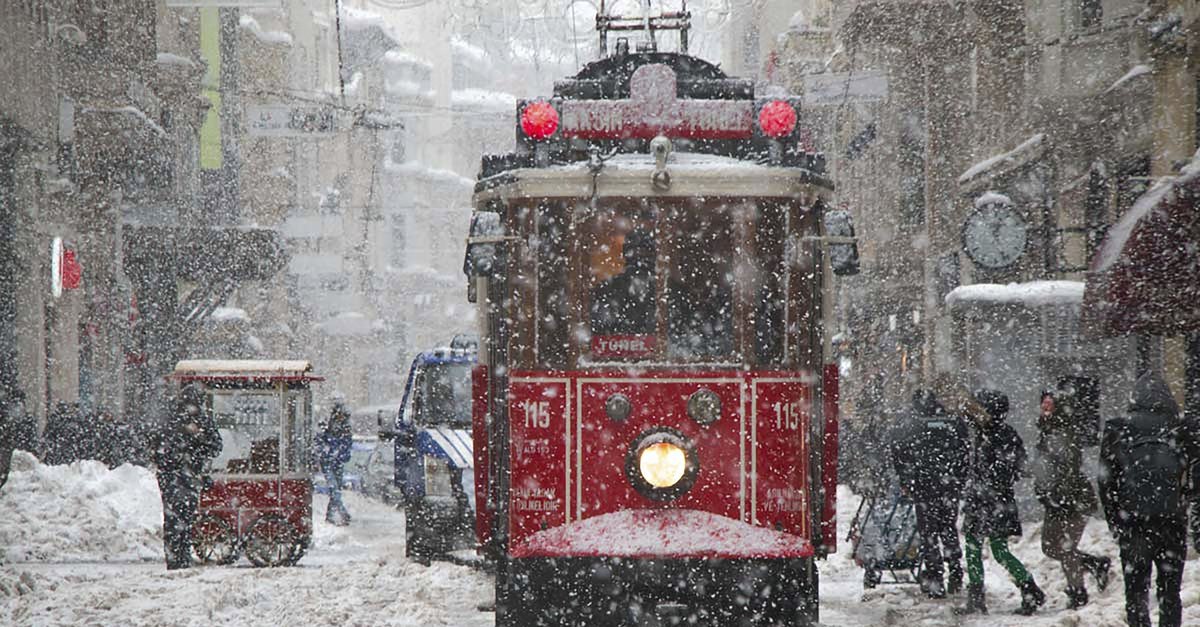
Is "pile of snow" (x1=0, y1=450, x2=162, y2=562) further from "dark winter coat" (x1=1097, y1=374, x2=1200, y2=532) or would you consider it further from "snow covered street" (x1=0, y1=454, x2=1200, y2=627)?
"dark winter coat" (x1=1097, y1=374, x2=1200, y2=532)

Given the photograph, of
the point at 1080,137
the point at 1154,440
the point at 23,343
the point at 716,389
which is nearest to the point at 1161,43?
the point at 1080,137

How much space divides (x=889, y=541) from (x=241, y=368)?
7215mm

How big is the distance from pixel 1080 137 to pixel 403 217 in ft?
162

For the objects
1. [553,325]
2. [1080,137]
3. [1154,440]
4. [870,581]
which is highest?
[1080,137]

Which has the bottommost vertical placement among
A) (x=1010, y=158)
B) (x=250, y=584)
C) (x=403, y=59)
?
(x=250, y=584)

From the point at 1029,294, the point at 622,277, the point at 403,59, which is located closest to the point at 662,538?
the point at 622,277

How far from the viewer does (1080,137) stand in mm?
20891

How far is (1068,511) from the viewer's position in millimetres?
11398

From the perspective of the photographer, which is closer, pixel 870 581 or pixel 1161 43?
pixel 870 581

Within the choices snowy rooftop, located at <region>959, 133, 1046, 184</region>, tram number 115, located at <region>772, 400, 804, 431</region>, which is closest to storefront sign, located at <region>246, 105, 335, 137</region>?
snowy rooftop, located at <region>959, 133, 1046, 184</region>

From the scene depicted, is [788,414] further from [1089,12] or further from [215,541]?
[1089,12]

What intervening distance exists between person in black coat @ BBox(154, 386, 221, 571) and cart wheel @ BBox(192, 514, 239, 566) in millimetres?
550

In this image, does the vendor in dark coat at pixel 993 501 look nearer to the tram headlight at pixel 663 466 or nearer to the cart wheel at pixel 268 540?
the tram headlight at pixel 663 466

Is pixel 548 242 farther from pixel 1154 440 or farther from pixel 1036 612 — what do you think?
pixel 1036 612
